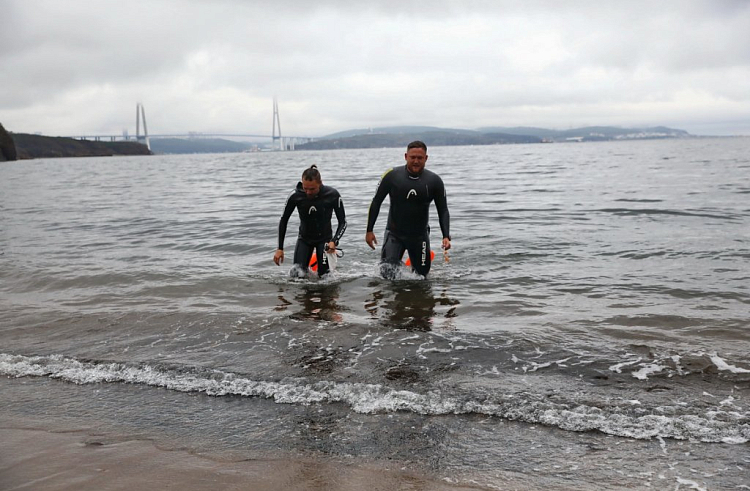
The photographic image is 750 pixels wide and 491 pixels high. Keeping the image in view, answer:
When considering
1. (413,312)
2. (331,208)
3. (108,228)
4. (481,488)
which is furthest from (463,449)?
(108,228)

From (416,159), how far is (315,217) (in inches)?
66.7

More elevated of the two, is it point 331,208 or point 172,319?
point 331,208

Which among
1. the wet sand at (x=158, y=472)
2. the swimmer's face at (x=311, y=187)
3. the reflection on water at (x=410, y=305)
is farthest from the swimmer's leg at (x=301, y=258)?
the wet sand at (x=158, y=472)

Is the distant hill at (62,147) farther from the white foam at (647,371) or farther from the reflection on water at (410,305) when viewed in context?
the white foam at (647,371)

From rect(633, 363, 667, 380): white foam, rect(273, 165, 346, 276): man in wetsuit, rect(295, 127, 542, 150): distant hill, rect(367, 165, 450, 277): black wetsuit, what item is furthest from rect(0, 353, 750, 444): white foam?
rect(295, 127, 542, 150): distant hill

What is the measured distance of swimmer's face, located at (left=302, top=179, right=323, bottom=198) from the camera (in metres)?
7.80

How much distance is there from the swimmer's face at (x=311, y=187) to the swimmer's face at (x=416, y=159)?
1.28 metres

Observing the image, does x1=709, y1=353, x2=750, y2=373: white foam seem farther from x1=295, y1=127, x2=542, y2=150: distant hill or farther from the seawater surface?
x1=295, y1=127, x2=542, y2=150: distant hill

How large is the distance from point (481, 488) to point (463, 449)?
44cm

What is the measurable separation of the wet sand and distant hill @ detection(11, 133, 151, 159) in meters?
136

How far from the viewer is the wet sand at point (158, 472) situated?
3119 millimetres

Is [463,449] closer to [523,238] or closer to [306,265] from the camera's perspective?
[306,265]

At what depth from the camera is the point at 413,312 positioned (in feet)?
22.5

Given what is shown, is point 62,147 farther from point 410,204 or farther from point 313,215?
point 410,204
